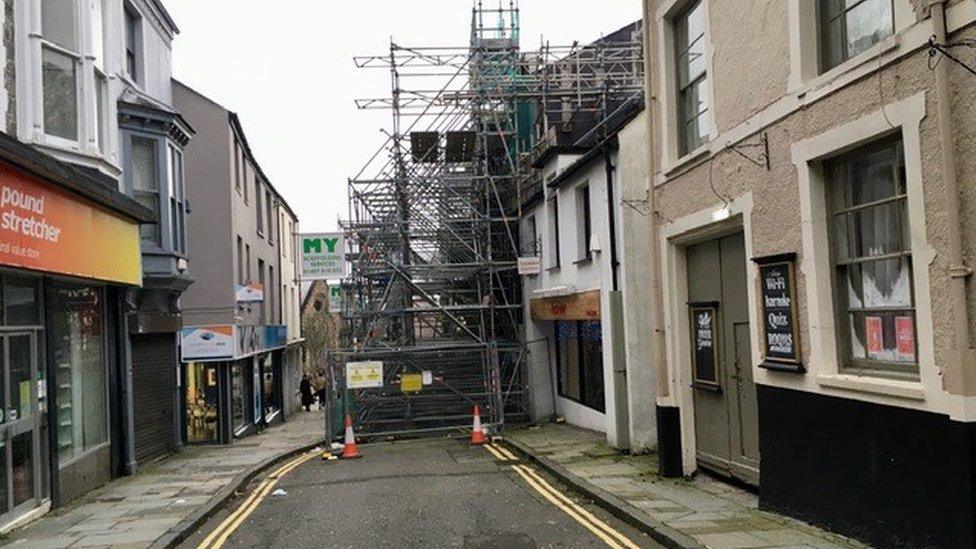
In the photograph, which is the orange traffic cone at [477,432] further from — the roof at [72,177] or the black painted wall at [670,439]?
the roof at [72,177]

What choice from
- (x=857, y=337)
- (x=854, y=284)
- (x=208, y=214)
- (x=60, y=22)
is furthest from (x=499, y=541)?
(x=208, y=214)

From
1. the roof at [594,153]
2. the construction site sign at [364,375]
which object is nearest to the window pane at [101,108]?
the construction site sign at [364,375]

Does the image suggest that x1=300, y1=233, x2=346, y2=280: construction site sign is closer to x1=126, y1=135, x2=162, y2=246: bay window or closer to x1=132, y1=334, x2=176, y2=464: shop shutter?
x1=132, y1=334, x2=176, y2=464: shop shutter

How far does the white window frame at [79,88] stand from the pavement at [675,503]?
8.51 metres

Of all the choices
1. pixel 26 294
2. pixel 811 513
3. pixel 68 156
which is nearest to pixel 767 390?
pixel 811 513

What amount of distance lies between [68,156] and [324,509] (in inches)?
244

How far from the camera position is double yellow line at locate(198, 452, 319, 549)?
9.45 meters

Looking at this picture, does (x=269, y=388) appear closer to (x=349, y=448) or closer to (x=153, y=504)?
(x=349, y=448)

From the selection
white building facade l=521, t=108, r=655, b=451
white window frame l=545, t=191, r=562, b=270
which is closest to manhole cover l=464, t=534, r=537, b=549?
white building facade l=521, t=108, r=655, b=451

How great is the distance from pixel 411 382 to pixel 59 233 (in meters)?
9.91

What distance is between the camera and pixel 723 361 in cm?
1060

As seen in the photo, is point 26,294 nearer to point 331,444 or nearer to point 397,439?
point 331,444

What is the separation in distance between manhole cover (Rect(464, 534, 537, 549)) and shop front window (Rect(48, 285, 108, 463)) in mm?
6269

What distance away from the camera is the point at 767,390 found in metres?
8.90
